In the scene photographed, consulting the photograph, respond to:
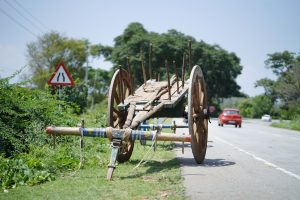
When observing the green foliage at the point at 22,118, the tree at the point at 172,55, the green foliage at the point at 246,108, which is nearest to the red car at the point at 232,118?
the tree at the point at 172,55

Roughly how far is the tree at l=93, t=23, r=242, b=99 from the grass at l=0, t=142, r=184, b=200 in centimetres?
4312

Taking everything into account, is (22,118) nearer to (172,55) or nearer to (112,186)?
(112,186)

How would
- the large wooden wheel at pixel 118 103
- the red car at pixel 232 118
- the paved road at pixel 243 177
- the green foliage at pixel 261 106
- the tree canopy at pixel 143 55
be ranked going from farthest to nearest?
the green foliage at pixel 261 106, the tree canopy at pixel 143 55, the red car at pixel 232 118, the large wooden wheel at pixel 118 103, the paved road at pixel 243 177

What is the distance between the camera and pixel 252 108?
84938 millimetres

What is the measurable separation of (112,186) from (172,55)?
5012 centimetres

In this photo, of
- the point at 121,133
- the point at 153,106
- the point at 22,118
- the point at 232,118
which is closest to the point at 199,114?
the point at 153,106

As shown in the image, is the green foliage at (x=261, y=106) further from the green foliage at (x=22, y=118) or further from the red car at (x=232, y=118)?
the green foliage at (x=22, y=118)

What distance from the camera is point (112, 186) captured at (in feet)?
20.4

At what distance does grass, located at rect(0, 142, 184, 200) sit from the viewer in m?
5.62

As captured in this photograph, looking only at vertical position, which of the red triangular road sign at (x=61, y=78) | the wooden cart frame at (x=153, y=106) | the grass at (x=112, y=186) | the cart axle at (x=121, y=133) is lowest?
the grass at (x=112, y=186)

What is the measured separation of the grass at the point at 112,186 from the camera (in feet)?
18.4

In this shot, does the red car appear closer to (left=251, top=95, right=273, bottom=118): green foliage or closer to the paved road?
the paved road

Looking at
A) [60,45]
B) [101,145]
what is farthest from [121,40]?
[101,145]

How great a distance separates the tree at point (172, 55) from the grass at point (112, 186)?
43121 mm
